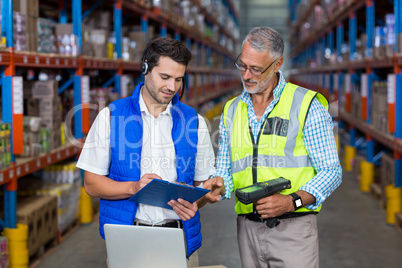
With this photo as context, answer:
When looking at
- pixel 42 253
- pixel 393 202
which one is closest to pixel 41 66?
pixel 42 253

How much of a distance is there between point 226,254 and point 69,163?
2.03m

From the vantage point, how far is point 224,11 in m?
19.7

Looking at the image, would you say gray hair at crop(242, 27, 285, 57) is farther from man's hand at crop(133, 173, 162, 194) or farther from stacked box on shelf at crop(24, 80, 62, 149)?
stacked box on shelf at crop(24, 80, 62, 149)

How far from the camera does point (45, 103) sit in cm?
470

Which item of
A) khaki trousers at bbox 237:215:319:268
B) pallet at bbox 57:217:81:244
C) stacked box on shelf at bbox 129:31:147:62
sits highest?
stacked box on shelf at bbox 129:31:147:62

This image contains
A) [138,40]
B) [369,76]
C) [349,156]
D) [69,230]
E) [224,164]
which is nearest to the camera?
[224,164]

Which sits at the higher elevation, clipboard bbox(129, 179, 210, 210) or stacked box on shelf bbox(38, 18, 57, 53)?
stacked box on shelf bbox(38, 18, 57, 53)

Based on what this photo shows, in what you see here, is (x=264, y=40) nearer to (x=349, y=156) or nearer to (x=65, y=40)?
(x=65, y=40)

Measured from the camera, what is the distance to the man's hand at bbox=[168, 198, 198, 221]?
2070 millimetres

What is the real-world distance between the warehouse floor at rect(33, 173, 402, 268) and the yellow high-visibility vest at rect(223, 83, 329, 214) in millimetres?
2274

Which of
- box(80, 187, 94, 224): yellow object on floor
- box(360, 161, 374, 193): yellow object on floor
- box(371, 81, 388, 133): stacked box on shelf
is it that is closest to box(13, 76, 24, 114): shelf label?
box(80, 187, 94, 224): yellow object on floor

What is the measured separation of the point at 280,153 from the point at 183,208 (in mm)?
524

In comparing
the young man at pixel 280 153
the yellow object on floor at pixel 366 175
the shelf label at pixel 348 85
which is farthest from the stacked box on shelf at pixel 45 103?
the shelf label at pixel 348 85

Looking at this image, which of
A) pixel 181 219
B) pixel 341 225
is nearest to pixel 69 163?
pixel 341 225
